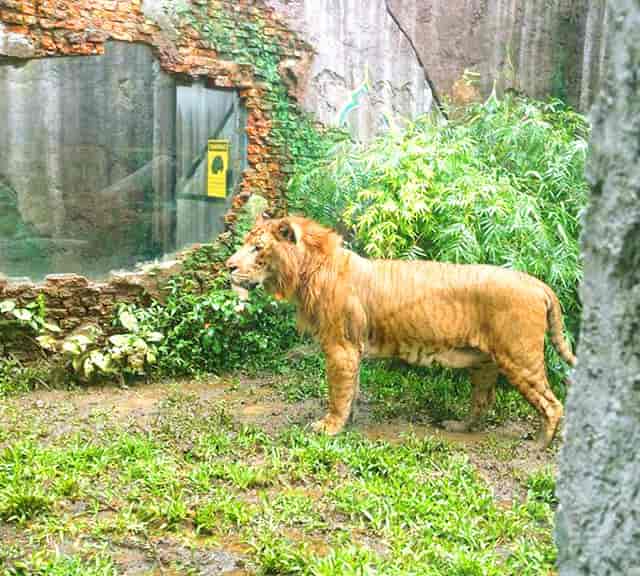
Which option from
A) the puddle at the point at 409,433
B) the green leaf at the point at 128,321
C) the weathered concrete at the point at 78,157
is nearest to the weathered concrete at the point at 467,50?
the weathered concrete at the point at 78,157

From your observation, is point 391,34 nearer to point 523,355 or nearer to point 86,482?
point 523,355

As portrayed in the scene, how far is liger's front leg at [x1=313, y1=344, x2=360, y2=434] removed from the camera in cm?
502

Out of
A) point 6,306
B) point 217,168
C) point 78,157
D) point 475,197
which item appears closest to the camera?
point 475,197

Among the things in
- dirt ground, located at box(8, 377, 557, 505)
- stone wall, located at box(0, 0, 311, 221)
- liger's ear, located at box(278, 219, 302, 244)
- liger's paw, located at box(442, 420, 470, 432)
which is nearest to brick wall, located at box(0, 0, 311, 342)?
stone wall, located at box(0, 0, 311, 221)

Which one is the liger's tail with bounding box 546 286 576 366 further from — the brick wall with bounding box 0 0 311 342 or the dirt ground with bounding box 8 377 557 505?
the brick wall with bounding box 0 0 311 342

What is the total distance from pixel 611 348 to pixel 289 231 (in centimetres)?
417

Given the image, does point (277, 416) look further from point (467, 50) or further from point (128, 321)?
point (467, 50)

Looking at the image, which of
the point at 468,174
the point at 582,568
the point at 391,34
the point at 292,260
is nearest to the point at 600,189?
the point at 582,568

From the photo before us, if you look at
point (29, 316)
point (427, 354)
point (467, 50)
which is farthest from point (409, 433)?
point (467, 50)

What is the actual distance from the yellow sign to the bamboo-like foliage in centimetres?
101

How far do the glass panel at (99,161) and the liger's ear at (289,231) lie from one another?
2213mm

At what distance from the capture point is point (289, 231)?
5.07 meters

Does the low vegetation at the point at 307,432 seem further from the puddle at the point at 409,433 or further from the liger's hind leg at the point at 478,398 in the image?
the liger's hind leg at the point at 478,398

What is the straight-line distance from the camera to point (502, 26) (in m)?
8.51
